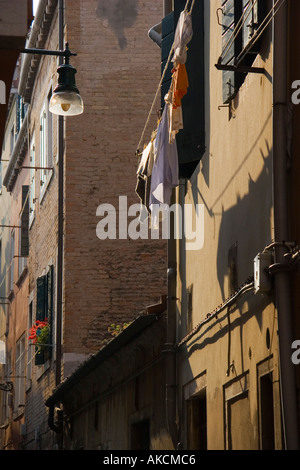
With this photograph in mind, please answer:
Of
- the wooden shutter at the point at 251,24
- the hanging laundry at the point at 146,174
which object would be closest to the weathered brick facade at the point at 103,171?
the hanging laundry at the point at 146,174

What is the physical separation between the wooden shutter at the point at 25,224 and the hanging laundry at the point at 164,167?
14.7 m

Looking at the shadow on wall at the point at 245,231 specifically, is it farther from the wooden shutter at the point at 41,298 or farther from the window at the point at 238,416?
the wooden shutter at the point at 41,298

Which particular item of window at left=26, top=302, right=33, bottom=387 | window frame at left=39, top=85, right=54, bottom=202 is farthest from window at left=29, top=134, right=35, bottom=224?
window at left=26, top=302, right=33, bottom=387

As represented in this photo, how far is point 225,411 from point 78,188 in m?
9.67

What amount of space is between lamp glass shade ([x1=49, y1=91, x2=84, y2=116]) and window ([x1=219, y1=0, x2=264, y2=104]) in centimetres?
265

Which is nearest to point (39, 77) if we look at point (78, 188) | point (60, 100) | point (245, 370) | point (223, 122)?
point (78, 188)

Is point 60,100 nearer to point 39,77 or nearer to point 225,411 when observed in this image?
point 225,411

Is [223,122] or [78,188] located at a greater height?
[78,188]

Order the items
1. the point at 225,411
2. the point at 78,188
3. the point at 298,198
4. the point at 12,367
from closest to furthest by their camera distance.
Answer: the point at 298,198 → the point at 225,411 → the point at 78,188 → the point at 12,367

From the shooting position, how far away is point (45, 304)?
21.9 metres

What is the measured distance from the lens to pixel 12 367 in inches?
1123

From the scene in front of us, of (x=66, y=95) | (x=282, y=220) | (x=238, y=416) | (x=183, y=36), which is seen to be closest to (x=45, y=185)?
(x=66, y=95)

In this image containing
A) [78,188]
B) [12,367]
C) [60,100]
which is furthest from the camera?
[12,367]
